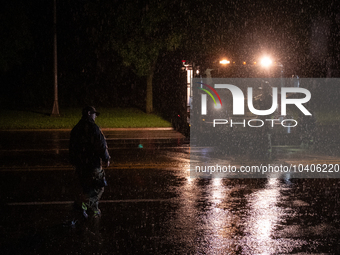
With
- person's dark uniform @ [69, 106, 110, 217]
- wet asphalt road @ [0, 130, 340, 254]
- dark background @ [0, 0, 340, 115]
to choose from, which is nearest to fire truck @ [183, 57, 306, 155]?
dark background @ [0, 0, 340, 115]

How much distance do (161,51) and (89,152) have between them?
23764mm

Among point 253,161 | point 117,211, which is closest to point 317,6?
point 253,161

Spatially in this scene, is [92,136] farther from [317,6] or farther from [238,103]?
[317,6]

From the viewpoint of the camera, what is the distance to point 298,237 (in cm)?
553

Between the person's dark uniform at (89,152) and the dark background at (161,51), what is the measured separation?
35.7ft

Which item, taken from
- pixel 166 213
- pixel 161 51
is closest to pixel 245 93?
pixel 166 213

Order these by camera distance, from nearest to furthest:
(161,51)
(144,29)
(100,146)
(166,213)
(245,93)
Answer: (100,146) < (166,213) < (245,93) < (144,29) < (161,51)

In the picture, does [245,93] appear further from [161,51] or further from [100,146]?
[161,51]

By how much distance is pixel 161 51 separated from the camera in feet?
95.7

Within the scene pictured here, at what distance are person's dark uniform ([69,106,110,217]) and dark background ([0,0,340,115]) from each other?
35.7 feet

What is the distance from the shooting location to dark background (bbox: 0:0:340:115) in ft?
85.8

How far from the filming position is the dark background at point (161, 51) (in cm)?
2614

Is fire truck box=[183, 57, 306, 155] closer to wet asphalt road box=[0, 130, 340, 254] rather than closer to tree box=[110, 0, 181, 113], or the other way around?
wet asphalt road box=[0, 130, 340, 254]

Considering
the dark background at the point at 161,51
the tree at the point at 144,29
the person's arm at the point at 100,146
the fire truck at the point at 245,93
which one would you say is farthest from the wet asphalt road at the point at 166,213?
the tree at the point at 144,29
